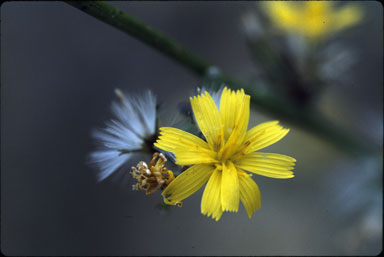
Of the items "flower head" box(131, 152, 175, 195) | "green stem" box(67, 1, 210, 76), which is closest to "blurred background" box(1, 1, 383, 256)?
"green stem" box(67, 1, 210, 76)

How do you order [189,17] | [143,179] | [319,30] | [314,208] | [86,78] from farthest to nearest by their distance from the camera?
[189,17] < [86,78] < [314,208] < [319,30] < [143,179]

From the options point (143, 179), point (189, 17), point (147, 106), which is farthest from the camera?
point (189, 17)

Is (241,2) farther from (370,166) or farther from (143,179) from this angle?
(143,179)

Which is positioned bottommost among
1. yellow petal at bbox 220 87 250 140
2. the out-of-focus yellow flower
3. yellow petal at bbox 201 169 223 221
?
yellow petal at bbox 201 169 223 221

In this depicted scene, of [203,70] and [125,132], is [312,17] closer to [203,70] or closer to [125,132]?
[203,70]

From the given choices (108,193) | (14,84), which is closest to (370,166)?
(108,193)

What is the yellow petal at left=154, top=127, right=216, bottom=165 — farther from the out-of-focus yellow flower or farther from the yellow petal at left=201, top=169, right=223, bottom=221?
the out-of-focus yellow flower

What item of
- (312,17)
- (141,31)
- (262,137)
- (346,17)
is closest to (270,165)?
(262,137)
